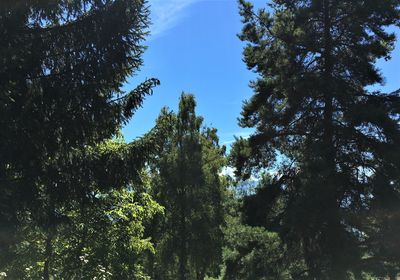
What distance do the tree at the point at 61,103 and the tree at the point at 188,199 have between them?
39.0 ft

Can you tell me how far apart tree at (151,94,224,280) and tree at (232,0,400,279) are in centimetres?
505

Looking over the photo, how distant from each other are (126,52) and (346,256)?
8.54 m

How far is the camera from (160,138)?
10.6 m

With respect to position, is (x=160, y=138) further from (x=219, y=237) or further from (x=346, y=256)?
(x=219, y=237)

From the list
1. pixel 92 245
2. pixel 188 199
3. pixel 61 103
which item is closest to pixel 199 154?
pixel 188 199

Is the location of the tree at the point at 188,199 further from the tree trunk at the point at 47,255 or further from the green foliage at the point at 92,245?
the tree trunk at the point at 47,255

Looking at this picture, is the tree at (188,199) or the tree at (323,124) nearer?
the tree at (323,124)

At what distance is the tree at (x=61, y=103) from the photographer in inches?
352

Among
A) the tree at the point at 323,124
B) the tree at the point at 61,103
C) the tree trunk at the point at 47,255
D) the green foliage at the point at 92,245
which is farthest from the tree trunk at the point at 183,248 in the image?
the tree at the point at 61,103

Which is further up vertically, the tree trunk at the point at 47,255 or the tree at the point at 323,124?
the tree at the point at 323,124

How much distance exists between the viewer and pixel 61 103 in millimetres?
9367

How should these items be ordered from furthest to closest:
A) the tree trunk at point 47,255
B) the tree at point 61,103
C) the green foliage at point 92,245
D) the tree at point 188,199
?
the tree at point 188,199
the tree trunk at point 47,255
the green foliage at point 92,245
the tree at point 61,103

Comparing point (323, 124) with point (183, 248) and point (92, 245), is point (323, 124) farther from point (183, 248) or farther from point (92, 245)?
point (183, 248)

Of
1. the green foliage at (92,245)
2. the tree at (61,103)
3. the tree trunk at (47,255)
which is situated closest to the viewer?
the tree at (61,103)
